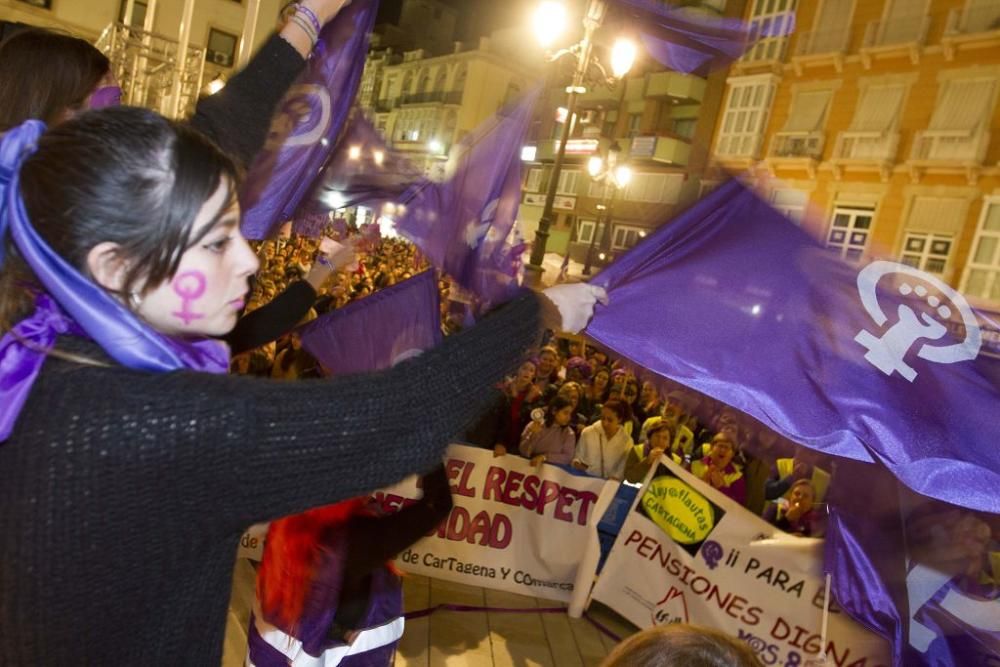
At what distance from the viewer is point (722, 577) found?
16.8 feet

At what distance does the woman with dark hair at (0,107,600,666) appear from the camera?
1120mm

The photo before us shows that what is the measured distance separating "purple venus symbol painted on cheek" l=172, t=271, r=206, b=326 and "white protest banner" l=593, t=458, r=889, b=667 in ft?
14.0

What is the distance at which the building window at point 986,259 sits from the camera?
1817 cm

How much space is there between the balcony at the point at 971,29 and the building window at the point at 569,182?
798 inches

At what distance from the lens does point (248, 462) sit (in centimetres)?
115

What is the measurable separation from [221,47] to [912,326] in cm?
3327

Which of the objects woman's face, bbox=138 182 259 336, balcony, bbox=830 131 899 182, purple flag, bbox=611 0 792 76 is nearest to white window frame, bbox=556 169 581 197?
balcony, bbox=830 131 899 182

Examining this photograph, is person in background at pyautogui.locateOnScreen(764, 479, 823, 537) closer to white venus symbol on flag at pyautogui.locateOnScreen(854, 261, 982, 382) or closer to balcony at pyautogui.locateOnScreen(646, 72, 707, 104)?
white venus symbol on flag at pyautogui.locateOnScreen(854, 261, 982, 382)

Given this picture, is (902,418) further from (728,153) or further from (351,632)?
(728,153)

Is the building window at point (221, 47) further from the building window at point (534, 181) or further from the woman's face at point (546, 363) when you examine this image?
the woman's face at point (546, 363)

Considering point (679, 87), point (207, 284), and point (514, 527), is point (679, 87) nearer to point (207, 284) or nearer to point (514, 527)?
point (514, 527)

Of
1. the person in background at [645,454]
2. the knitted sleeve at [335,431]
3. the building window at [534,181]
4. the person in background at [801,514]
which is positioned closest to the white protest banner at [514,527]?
the person in background at [645,454]

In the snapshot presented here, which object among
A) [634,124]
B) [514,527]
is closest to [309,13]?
[514,527]

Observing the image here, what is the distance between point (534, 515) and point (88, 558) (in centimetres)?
507
